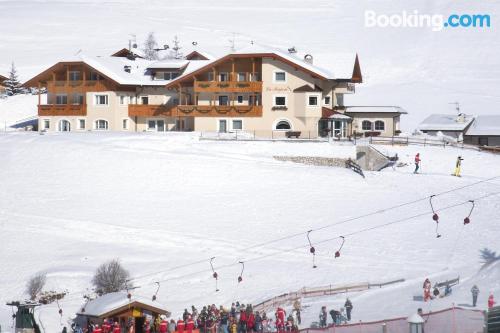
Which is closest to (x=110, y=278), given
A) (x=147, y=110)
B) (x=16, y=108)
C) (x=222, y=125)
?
(x=222, y=125)

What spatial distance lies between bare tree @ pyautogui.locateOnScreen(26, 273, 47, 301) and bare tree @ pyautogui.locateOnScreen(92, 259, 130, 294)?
2.20 meters

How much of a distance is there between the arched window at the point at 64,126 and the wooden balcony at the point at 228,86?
11.5 metres

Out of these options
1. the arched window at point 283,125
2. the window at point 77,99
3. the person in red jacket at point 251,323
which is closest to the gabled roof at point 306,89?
the arched window at point 283,125

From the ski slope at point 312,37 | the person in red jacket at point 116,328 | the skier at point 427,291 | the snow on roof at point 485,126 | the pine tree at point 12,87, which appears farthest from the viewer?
the ski slope at point 312,37

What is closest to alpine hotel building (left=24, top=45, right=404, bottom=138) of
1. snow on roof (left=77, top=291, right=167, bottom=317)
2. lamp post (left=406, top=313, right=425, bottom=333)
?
snow on roof (left=77, top=291, right=167, bottom=317)

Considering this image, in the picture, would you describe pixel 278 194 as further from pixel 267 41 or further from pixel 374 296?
pixel 267 41

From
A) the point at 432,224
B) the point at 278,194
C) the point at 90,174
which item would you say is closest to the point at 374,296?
the point at 432,224

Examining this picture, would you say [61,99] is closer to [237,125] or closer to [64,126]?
[64,126]

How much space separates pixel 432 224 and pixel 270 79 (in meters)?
23.5

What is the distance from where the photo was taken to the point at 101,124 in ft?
218

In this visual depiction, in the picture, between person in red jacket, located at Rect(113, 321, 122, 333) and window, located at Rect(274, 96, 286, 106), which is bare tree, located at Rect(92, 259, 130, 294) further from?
window, located at Rect(274, 96, 286, 106)

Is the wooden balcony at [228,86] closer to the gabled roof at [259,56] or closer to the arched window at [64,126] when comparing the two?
the gabled roof at [259,56]

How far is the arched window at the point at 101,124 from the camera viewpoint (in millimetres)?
66250

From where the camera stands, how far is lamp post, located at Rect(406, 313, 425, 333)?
65.7 ft
